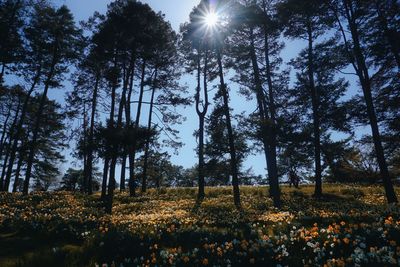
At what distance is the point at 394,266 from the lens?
166 inches

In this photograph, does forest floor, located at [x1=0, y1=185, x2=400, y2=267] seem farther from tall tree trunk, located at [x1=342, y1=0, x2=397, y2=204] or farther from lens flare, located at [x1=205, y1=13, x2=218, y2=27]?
lens flare, located at [x1=205, y1=13, x2=218, y2=27]

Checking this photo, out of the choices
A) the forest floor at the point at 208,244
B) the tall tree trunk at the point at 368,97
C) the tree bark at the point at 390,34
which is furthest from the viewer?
the tree bark at the point at 390,34

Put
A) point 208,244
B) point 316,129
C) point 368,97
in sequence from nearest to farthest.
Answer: point 208,244, point 368,97, point 316,129

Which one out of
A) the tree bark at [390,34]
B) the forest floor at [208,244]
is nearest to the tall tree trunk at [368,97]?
the tree bark at [390,34]

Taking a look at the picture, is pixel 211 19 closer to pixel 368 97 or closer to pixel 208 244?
pixel 368 97

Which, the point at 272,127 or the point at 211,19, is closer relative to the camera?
the point at 272,127

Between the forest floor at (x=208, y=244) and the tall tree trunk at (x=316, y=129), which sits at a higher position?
the tall tree trunk at (x=316, y=129)

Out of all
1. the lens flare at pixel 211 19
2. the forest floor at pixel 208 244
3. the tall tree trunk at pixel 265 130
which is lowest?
the forest floor at pixel 208 244

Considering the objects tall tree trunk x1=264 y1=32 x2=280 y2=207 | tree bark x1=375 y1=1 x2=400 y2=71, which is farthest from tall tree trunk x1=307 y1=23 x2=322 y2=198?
tree bark x1=375 y1=1 x2=400 y2=71

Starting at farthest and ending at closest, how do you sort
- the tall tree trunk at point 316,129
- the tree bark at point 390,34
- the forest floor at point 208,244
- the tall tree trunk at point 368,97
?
the tall tree trunk at point 316,129
the tree bark at point 390,34
the tall tree trunk at point 368,97
the forest floor at point 208,244

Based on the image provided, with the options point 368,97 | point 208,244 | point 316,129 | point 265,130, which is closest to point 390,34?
point 368,97

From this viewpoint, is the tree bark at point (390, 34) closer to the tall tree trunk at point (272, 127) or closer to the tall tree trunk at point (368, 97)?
the tall tree trunk at point (368, 97)

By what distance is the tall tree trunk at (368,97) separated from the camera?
15.3m

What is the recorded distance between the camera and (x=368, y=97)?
53.7 ft
